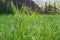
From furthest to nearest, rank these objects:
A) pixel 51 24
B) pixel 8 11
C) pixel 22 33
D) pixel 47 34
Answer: pixel 8 11 → pixel 51 24 → pixel 47 34 → pixel 22 33

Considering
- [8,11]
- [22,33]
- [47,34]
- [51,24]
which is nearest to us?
[22,33]

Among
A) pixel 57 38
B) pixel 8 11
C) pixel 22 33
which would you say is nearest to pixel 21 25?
pixel 22 33

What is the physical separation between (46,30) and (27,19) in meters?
0.24

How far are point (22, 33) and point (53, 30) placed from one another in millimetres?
373

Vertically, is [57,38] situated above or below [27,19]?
below

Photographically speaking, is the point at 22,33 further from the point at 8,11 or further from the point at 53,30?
the point at 8,11

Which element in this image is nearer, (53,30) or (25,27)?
(25,27)

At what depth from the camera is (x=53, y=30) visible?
2.07 m

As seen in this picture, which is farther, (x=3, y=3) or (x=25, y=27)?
(x=3, y=3)

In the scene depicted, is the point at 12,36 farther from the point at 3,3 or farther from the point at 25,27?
the point at 3,3

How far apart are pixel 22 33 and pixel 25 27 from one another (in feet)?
0.32

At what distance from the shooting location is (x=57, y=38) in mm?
2096

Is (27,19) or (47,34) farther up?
(27,19)

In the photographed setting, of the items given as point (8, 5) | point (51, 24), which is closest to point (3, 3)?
point (8, 5)
